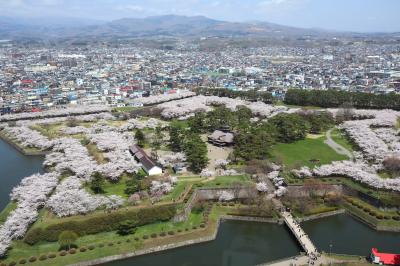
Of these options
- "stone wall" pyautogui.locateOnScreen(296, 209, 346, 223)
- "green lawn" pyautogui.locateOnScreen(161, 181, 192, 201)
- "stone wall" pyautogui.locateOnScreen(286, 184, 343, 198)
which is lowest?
"stone wall" pyautogui.locateOnScreen(296, 209, 346, 223)

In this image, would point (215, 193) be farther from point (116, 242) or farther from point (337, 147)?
point (337, 147)

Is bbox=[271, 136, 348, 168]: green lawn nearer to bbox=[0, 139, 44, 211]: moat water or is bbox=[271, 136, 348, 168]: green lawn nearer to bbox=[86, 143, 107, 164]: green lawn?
bbox=[86, 143, 107, 164]: green lawn

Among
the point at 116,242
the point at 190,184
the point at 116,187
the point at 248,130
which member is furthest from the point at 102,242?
the point at 248,130

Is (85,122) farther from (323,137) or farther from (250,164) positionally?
(323,137)

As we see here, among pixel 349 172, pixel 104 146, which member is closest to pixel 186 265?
pixel 349 172

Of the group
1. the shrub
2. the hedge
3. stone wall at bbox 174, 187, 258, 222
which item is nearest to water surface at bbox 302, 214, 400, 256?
stone wall at bbox 174, 187, 258, 222

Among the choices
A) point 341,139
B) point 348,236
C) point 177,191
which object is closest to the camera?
point 348,236

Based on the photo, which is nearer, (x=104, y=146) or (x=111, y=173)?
(x=111, y=173)
